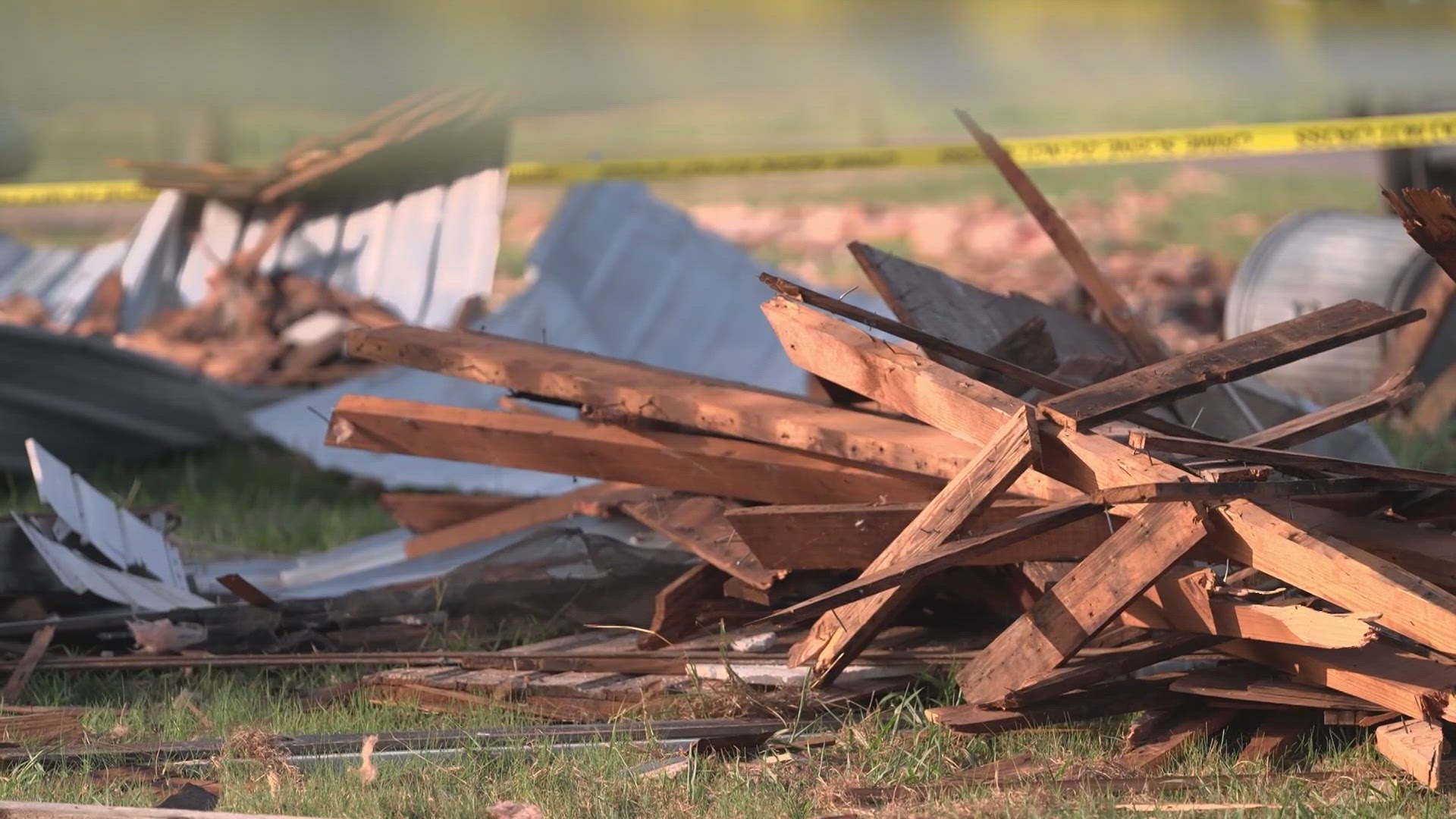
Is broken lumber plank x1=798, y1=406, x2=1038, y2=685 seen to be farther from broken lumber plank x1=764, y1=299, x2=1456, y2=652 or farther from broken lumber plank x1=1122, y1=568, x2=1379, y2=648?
broken lumber plank x1=1122, y1=568, x2=1379, y2=648

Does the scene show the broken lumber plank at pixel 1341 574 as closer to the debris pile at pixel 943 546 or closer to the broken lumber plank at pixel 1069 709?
the debris pile at pixel 943 546

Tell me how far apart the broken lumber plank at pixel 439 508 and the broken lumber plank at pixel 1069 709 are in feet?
9.33

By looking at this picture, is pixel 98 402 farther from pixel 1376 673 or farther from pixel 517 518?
pixel 1376 673

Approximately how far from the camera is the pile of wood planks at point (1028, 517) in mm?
3584

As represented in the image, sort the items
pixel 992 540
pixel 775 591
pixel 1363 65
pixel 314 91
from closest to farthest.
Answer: pixel 992 540, pixel 775 591, pixel 314 91, pixel 1363 65

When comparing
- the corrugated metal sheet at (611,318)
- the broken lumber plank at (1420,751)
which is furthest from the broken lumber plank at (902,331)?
the corrugated metal sheet at (611,318)

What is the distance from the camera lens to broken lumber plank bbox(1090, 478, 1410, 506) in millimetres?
3408

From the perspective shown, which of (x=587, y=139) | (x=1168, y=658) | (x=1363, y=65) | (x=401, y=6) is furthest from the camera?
(x=587, y=139)

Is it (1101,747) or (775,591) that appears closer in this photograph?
(1101,747)

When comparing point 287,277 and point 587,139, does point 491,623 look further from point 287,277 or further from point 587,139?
point 587,139

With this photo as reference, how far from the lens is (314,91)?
22.8 ft

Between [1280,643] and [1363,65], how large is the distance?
10.1 m

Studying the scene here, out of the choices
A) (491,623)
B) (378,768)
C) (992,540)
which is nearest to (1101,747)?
(992,540)

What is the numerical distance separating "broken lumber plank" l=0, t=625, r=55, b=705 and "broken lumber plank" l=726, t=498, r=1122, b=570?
2375mm
